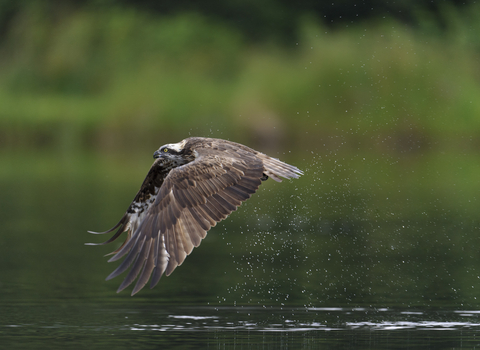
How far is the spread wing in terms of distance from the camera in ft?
32.8

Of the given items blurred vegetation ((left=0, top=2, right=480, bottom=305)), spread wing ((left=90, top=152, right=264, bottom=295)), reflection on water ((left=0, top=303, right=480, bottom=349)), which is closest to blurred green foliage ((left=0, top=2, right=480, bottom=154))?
blurred vegetation ((left=0, top=2, right=480, bottom=305))

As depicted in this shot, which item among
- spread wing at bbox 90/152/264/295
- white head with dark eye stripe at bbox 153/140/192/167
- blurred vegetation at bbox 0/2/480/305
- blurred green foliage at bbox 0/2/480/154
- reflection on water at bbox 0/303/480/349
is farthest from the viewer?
blurred green foliage at bbox 0/2/480/154

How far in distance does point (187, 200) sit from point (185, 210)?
0.13m

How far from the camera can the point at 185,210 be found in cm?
1055

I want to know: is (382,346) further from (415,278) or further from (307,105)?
(307,105)

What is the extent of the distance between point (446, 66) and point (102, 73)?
23.6 meters

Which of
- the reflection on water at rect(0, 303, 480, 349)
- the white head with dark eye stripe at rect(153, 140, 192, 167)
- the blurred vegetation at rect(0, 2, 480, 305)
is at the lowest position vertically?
the reflection on water at rect(0, 303, 480, 349)

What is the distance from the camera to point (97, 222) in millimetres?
20812

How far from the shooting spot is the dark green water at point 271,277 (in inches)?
425

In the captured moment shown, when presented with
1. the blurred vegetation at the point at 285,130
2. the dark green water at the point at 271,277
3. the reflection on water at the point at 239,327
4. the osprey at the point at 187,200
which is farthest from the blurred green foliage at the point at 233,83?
the reflection on water at the point at 239,327

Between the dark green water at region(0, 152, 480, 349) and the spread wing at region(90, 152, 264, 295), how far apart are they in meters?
0.96

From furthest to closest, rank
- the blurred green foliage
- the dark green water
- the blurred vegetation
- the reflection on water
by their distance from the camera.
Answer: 1. the blurred green foliage
2. the blurred vegetation
3. the dark green water
4. the reflection on water

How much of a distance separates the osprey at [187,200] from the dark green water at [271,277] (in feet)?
3.23

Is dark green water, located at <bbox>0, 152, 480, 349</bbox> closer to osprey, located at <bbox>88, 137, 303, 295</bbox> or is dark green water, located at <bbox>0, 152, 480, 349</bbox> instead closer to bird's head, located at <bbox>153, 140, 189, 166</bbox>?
osprey, located at <bbox>88, 137, 303, 295</bbox>
